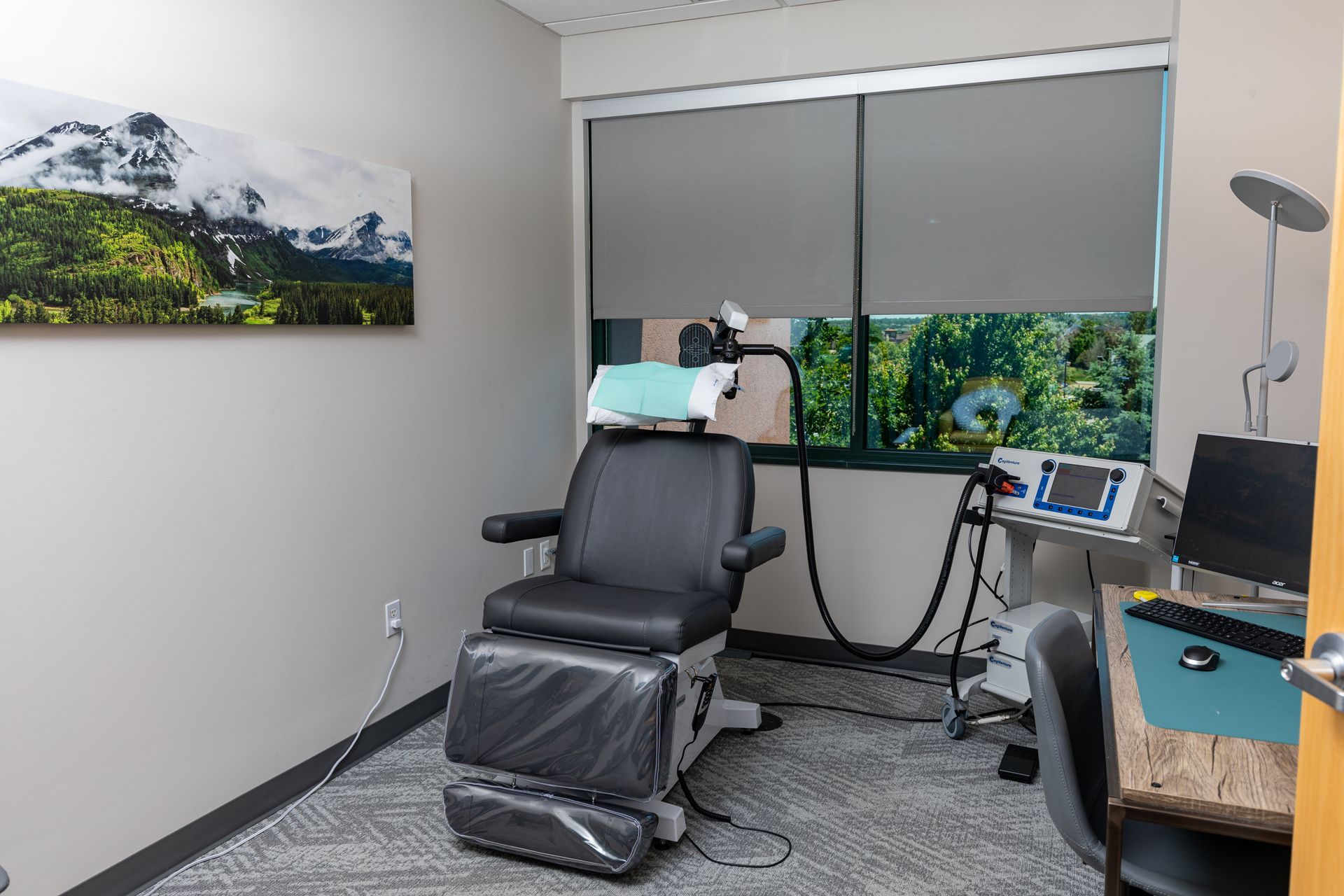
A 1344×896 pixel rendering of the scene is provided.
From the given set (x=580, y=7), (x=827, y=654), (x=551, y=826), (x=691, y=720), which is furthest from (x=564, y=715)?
(x=580, y=7)

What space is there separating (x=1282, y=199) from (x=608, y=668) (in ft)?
6.34

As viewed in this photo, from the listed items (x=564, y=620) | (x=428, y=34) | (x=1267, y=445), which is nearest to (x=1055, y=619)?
(x=1267, y=445)

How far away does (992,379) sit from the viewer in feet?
11.8

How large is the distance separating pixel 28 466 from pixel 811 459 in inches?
104

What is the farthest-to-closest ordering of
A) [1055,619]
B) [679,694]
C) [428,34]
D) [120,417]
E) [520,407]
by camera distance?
[520,407] → [428,34] → [679,694] → [120,417] → [1055,619]

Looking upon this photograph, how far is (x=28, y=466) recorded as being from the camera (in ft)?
6.53

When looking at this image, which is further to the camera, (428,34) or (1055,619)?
(428,34)

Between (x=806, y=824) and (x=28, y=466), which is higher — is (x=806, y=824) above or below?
below

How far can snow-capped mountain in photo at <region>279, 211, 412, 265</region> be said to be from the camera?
104 inches

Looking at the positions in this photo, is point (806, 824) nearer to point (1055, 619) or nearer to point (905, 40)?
point (1055, 619)

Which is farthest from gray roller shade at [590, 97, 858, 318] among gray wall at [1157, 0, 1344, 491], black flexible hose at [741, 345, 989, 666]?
gray wall at [1157, 0, 1344, 491]

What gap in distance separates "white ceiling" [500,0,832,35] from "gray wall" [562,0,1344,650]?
0.06m

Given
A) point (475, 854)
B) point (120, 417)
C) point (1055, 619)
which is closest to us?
point (1055, 619)

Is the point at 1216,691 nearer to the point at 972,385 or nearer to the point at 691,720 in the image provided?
the point at 691,720
